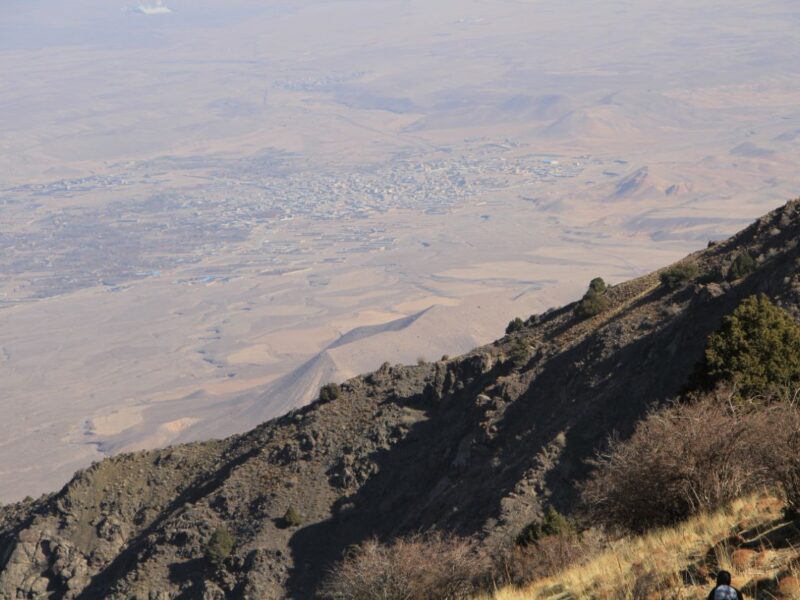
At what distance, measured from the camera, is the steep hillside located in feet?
99.7

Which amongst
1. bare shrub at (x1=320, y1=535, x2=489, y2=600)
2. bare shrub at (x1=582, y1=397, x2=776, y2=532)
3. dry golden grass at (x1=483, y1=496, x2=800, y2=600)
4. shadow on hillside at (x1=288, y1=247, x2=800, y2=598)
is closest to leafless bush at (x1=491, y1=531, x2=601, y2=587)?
bare shrub at (x1=320, y1=535, x2=489, y2=600)

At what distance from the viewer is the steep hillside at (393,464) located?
3038 cm

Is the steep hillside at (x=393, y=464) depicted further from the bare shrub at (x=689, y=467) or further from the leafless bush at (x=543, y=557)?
the bare shrub at (x=689, y=467)

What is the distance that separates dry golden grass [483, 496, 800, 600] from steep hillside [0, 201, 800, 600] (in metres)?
13.0

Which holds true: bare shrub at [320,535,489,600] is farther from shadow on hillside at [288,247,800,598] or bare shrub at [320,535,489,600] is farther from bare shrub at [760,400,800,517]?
shadow on hillside at [288,247,800,598]

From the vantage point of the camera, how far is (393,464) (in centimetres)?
3734

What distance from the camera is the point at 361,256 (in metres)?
194

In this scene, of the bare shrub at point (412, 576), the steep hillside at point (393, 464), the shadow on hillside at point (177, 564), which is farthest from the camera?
the shadow on hillside at point (177, 564)

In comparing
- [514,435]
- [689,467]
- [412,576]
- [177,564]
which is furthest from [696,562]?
[177,564]

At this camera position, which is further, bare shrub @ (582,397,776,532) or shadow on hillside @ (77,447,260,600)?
shadow on hillside @ (77,447,260,600)

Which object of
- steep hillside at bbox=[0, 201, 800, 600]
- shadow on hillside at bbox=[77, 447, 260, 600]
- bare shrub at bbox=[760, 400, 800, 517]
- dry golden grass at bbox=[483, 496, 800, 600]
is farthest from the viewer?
shadow on hillside at bbox=[77, 447, 260, 600]

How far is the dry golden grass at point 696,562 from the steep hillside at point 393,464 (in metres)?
13.0

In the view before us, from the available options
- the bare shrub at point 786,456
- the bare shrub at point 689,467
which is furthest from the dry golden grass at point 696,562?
the bare shrub at point 689,467

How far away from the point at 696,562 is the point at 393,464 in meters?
25.1
